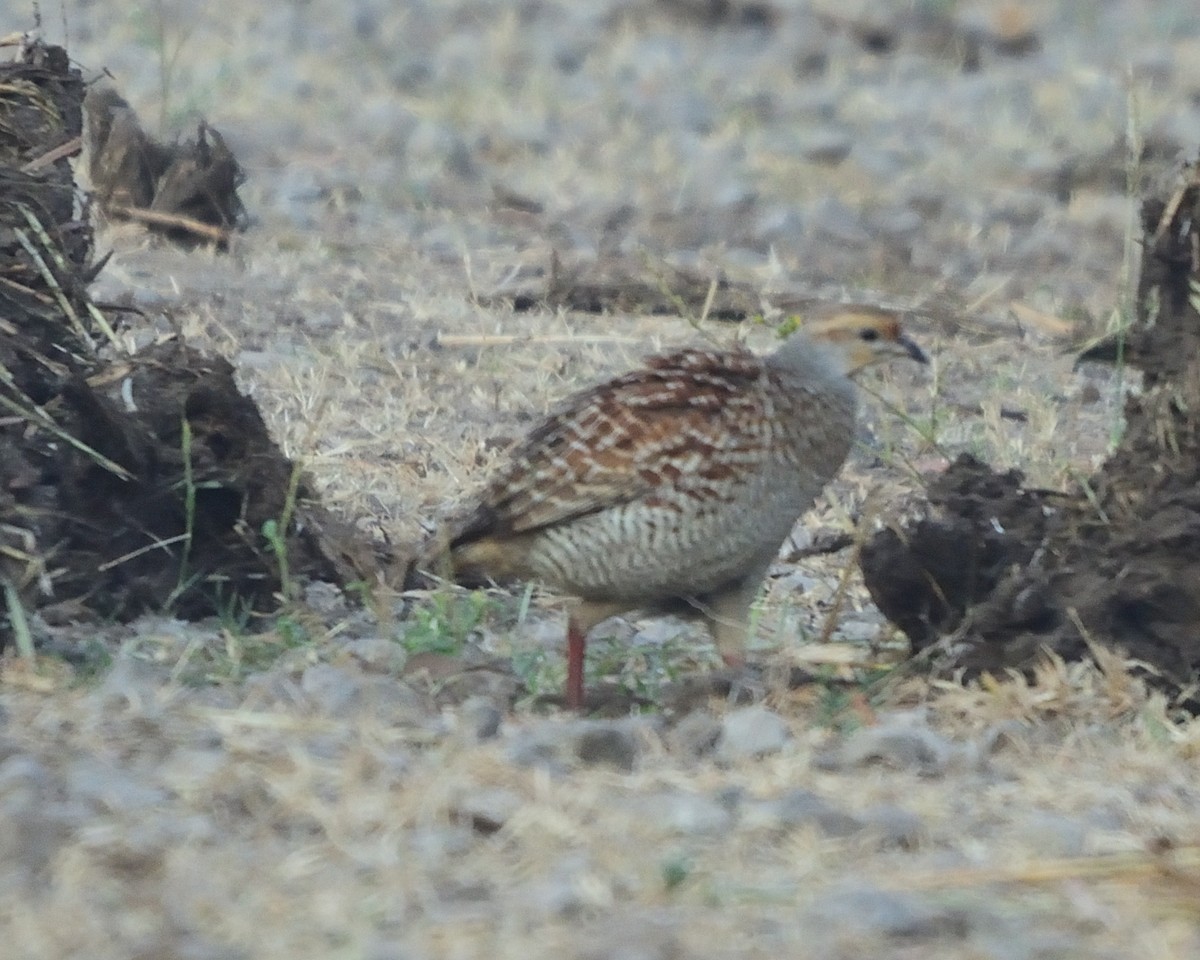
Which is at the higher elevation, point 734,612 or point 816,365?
point 816,365

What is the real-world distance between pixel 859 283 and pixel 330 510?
4.63 m

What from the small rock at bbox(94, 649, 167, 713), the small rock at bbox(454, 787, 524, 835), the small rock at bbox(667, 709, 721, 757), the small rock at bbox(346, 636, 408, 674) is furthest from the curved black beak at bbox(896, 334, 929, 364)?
the small rock at bbox(454, 787, 524, 835)

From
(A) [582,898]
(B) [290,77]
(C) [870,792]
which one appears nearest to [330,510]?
(C) [870,792]

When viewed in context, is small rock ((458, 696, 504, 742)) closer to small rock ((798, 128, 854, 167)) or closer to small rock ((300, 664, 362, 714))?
small rock ((300, 664, 362, 714))

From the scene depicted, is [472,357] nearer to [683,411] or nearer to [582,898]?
[683,411]

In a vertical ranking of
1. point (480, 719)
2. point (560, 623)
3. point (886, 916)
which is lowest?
point (560, 623)

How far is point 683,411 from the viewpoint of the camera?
19.9 ft

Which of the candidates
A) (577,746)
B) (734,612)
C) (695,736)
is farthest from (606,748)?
(734,612)

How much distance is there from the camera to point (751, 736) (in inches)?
195

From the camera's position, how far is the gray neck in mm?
6434

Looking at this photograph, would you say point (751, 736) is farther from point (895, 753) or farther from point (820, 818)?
point (820, 818)

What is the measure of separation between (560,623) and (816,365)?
3.26 ft

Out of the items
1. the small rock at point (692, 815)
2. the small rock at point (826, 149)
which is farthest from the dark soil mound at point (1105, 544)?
the small rock at point (826, 149)

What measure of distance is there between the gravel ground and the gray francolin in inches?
8.2
